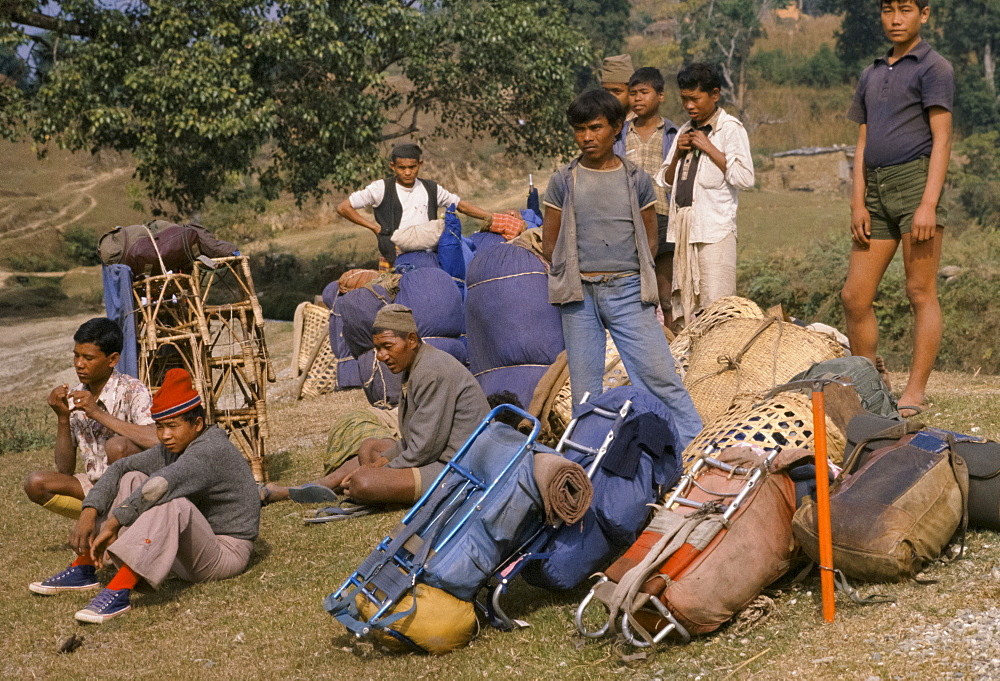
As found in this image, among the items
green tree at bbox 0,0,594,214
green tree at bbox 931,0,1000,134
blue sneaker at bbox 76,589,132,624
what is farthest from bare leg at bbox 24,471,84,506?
green tree at bbox 931,0,1000,134

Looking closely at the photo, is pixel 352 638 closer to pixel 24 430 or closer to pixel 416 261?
pixel 416 261

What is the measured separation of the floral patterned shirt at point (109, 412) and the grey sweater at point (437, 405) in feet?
4.65

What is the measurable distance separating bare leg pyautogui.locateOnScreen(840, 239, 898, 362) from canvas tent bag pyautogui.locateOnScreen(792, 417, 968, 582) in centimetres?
187

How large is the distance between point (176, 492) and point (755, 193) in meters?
21.7

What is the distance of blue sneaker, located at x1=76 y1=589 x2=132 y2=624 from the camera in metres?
4.64

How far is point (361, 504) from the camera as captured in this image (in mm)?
5914

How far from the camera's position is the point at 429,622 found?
12.8ft

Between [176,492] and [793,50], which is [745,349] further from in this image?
[793,50]

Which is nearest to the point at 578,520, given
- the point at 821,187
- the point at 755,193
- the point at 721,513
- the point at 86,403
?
the point at 721,513

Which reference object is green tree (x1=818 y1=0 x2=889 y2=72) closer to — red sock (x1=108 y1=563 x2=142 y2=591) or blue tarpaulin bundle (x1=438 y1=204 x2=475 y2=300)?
blue tarpaulin bundle (x1=438 y1=204 x2=475 y2=300)

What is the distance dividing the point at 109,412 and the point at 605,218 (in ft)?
9.00

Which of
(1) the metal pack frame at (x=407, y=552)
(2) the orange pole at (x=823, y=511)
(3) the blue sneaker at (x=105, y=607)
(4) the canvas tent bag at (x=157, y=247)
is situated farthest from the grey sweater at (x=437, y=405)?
(4) the canvas tent bag at (x=157, y=247)

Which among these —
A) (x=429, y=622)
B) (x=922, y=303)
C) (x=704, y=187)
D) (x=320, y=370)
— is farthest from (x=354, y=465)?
(x=320, y=370)

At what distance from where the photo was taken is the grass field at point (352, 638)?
352 cm
